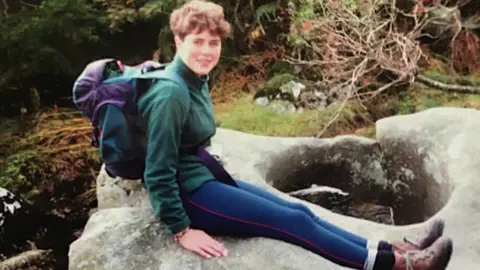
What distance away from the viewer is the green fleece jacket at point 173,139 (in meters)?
2.13

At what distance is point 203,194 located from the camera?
230 centimetres

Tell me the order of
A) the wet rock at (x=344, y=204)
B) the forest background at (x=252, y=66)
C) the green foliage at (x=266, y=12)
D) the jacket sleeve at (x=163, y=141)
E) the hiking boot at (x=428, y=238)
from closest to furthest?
the jacket sleeve at (x=163, y=141) < the hiking boot at (x=428, y=238) < the wet rock at (x=344, y=204) < the forest background at (x=252, y=66) < the green foliage at (x=266, y=12)

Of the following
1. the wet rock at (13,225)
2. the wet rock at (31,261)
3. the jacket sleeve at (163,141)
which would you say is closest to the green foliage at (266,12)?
the wet rock at (13,225)

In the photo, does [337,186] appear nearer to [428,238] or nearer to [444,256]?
[428,238]

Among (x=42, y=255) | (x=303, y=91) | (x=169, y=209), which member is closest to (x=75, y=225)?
(x=42, y=255)

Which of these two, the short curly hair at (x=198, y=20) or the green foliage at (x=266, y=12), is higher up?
the short curly hair at (x=198, y=20)

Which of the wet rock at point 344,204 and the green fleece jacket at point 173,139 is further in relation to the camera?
the wet rock at point 344,204

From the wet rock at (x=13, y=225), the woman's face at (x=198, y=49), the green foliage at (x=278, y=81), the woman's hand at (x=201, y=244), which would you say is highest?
the woman's face at (x=198, y=49)

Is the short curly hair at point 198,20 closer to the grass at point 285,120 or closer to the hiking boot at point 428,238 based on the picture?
the hiking boot at point 428,238

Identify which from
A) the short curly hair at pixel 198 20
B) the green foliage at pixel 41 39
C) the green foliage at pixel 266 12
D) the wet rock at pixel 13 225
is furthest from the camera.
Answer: the green foliage at pixel 266 12

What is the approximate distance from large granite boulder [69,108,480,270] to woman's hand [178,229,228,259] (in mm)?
24

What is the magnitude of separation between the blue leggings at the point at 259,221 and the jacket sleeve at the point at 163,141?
0.13 metres

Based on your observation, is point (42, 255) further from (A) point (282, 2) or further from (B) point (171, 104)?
(A) point (282, 2)

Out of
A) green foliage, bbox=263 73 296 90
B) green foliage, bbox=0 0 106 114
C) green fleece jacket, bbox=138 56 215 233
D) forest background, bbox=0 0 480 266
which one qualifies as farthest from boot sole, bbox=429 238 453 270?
green foliage, bbox=0 0 106 114
